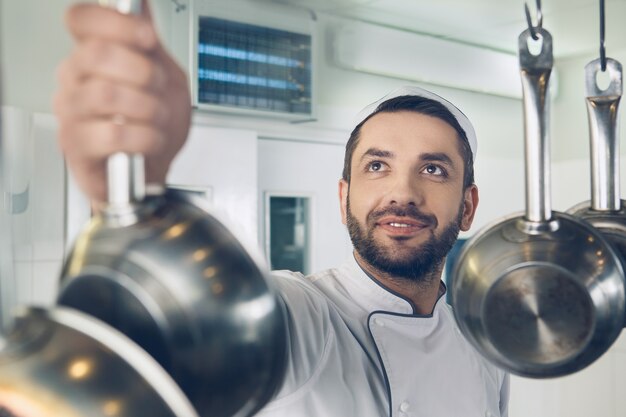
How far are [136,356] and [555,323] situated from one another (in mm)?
480

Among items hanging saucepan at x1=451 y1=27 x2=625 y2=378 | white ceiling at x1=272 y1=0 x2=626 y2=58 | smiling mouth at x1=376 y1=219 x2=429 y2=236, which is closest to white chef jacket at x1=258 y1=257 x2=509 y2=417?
smiling mouth at x1=376 y1=219 x2=429 y2=236

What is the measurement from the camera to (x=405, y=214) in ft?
4.02

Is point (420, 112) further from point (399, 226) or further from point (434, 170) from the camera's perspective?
point (399, 226)

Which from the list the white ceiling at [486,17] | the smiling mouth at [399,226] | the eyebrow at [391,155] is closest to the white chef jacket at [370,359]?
the smiling mouth at [399,226]

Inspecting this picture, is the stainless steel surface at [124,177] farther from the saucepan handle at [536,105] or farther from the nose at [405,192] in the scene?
the nose at [405,192]

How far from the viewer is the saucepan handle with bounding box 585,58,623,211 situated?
85cm

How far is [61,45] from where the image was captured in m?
1.76

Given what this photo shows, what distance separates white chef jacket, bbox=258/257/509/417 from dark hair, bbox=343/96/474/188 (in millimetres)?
243

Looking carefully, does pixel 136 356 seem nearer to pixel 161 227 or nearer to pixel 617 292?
pixel 161 227

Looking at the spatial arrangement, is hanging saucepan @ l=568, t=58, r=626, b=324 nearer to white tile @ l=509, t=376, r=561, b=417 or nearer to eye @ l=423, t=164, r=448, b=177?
eye @ l=423, t=164, r=448, b=177

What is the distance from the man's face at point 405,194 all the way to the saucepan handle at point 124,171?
807 mm

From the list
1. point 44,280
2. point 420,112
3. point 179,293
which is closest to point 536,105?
point 179,293

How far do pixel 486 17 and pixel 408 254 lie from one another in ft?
4.66

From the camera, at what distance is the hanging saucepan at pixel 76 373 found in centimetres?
37
